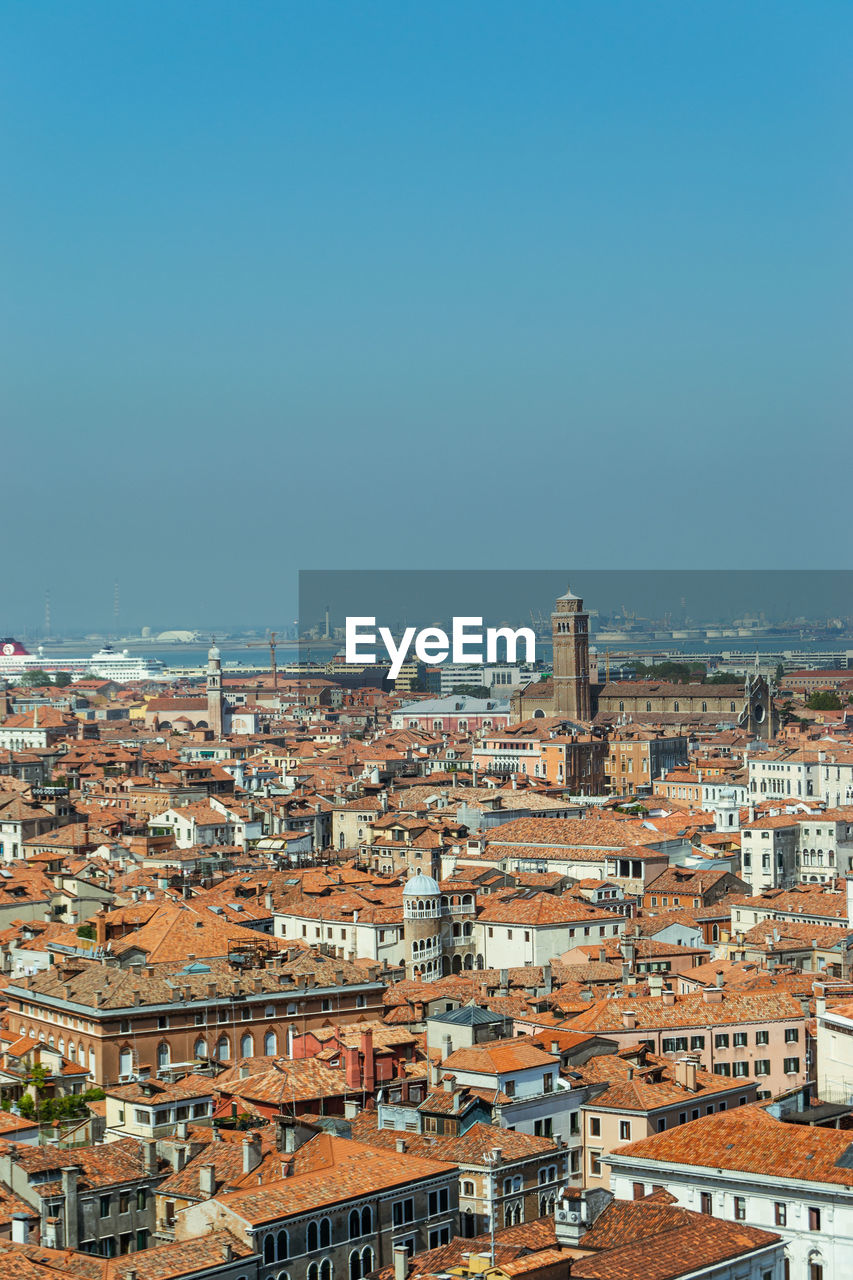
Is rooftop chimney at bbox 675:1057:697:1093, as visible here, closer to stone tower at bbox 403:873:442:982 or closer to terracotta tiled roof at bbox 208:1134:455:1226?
terracotta tiled roof at bbox 208:1134:455:1226

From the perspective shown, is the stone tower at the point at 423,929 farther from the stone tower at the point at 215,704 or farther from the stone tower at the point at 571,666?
the stone tower at the point at 215,704

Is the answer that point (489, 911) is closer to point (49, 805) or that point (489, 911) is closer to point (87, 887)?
point (87, 887)

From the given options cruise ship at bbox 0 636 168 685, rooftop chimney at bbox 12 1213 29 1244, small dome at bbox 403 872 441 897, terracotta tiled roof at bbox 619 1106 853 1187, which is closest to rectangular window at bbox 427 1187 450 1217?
terracotta tiled roof at bbox 619 1106 853 1187

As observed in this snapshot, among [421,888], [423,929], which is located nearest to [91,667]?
[421,888]

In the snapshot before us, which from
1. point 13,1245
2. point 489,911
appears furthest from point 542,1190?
point 489,911

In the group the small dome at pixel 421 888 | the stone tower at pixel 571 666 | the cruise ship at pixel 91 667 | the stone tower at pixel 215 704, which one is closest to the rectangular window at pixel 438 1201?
the small dome at pixel 421 888
